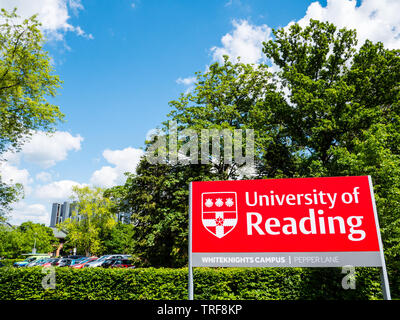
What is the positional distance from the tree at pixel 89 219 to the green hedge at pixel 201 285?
1199 inches

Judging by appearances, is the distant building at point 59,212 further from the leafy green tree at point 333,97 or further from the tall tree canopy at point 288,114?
the leafy green tree at point 333,97

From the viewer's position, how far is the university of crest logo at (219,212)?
767 centimetres

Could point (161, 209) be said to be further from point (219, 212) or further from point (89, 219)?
point (89, 219)

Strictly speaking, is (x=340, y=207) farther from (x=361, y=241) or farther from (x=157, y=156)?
(x=157, y=156)

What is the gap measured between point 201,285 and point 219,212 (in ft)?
15.6

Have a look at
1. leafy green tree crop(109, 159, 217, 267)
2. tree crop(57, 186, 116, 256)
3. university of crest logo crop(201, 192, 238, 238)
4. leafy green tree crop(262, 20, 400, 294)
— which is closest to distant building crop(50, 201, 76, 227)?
tree crop(57, 186, 116, 256)

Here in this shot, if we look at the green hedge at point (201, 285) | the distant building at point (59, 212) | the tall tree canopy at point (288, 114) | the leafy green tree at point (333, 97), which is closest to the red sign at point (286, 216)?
the green hedge at point (201, 285)

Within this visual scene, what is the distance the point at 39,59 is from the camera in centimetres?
1884

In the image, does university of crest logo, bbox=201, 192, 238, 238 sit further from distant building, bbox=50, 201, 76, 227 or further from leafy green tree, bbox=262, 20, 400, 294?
distant building, bbox=50, 201, 76, 227

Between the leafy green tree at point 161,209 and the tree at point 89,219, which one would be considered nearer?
the leafy green tree at point 161,209

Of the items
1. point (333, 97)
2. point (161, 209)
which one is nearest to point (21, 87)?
point (161, 209)

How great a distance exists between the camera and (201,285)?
1080cm

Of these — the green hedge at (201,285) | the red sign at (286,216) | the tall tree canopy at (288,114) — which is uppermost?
the tall tree canopy at (288,114)

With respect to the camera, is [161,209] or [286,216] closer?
[286,216]
